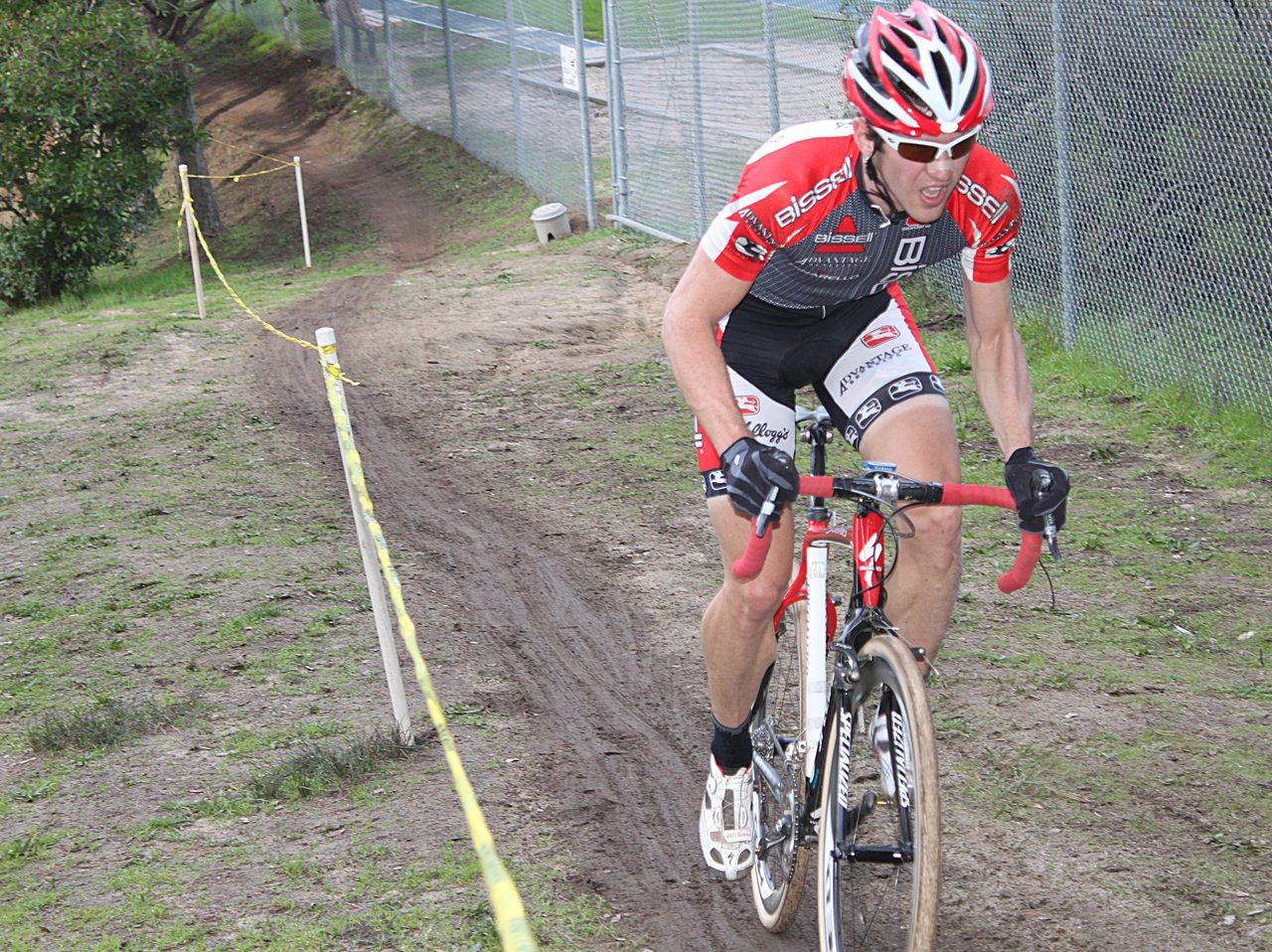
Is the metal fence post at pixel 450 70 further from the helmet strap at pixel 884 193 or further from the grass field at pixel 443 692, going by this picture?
the helmet strap at pixel 884 193

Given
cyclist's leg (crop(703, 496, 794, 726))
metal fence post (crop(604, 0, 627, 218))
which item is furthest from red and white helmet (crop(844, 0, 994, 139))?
metal fence post (crop(604, 0, 627, 218))

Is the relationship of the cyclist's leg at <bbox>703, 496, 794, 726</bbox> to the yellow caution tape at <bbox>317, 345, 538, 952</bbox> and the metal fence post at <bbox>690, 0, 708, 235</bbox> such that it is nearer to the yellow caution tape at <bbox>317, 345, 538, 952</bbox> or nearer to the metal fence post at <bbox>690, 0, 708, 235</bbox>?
the yellow caution tape at <bbox>317, 345, 538, 952</bbox>

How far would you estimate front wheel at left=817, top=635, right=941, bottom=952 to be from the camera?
2848mm

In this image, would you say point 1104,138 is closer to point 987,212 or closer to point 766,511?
point 987,212

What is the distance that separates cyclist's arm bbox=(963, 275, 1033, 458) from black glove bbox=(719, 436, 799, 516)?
835mm

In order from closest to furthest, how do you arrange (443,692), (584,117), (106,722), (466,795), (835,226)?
(466,795), (835,226), (106,722), (443,692), (584,117)

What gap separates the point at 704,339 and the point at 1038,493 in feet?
2.98

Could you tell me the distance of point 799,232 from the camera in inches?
137

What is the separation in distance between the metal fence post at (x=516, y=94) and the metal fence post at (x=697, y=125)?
20.8ft

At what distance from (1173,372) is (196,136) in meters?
16.8

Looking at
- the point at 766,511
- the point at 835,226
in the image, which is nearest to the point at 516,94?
the point at 835,226

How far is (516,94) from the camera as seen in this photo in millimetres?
21094

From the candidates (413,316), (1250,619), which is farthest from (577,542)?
(413,316)

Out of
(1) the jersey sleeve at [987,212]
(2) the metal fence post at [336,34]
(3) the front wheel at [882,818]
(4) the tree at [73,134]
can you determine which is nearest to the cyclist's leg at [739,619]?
(3) the front wheel at [882,818]
